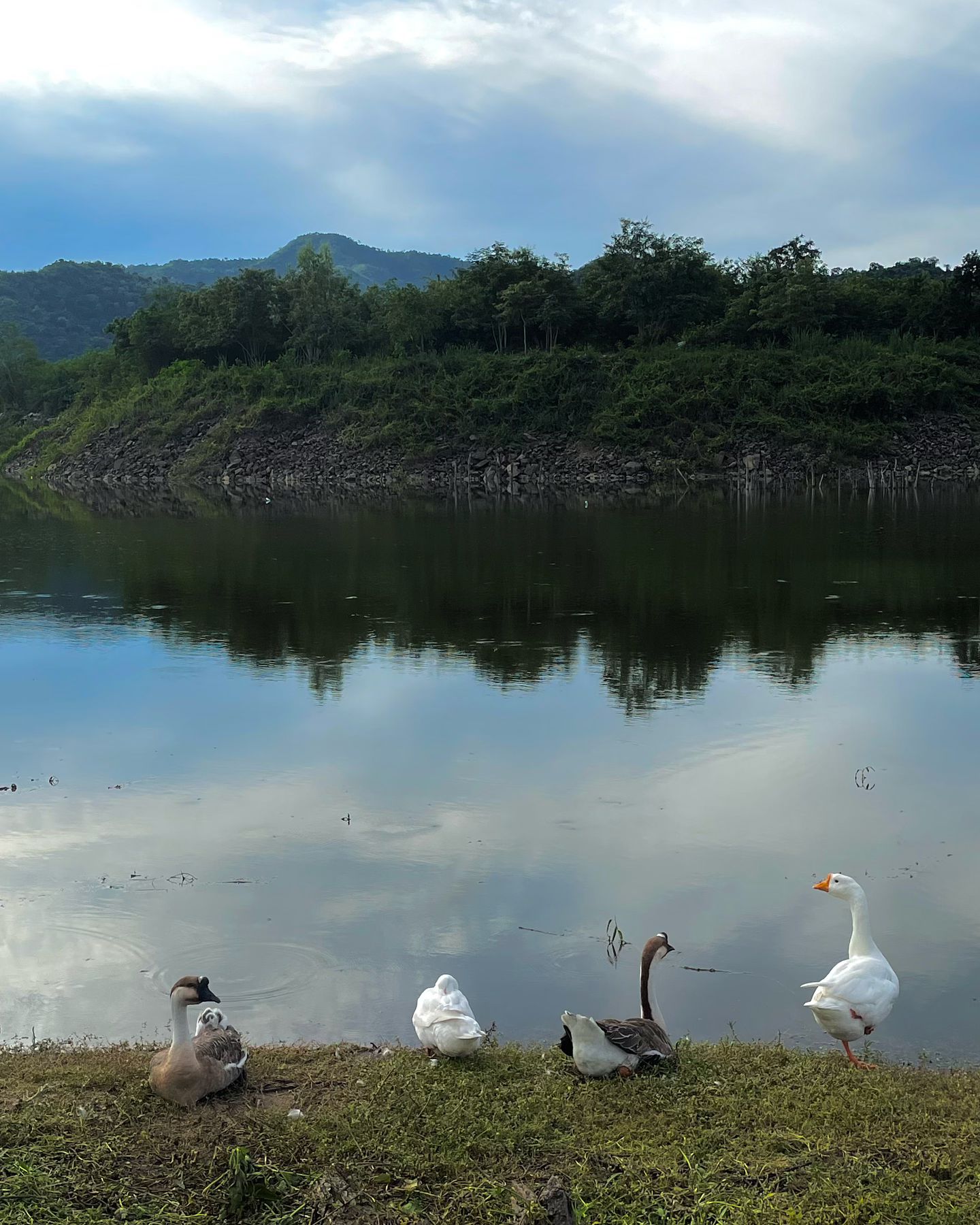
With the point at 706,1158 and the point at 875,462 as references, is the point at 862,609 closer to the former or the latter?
the point at 706,1158

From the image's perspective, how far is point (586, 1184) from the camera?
14.9 ft

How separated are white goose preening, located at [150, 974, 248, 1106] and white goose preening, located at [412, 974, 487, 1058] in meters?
0.88

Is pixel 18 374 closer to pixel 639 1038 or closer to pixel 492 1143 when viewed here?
pixel 639 1038

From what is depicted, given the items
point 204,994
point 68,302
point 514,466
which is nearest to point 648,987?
point 204,994

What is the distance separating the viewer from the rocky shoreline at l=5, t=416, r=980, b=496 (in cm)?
5262

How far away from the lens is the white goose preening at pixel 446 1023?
5.73 m

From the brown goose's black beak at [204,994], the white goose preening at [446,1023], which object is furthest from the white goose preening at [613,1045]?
the brown goose's black beak at [204,994]

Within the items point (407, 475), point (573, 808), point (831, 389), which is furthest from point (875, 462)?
point (573, 808)

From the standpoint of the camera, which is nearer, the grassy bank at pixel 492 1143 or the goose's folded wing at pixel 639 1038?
the grassy bank at pixel 492 1143

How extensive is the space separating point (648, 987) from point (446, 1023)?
109cm

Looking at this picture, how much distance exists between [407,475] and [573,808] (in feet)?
166

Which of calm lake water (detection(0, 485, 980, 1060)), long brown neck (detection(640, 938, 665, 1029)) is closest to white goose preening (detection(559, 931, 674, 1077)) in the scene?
long brown neck (detection(640, 938, 665, 1029))

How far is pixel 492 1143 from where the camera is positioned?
16.1ft

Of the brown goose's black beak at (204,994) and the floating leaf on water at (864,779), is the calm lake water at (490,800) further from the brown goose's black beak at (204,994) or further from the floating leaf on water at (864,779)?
the brown goose's black beak at (204,994)
